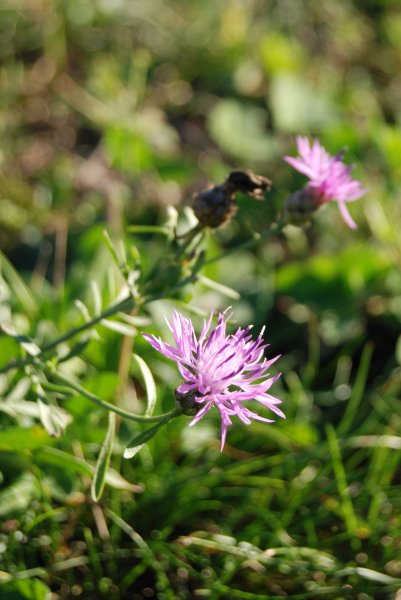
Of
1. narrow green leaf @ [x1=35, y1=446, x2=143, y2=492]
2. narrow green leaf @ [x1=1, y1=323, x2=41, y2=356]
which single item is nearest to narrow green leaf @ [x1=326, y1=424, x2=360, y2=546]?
narrow green leaf @ [x1=35, y1=446, x2=143, y2=492]

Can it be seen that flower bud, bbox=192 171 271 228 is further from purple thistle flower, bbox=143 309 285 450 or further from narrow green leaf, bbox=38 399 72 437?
narrow green leaf, bbox=38 399 72 437

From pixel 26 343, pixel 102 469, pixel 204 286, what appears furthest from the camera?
pixel 204 286

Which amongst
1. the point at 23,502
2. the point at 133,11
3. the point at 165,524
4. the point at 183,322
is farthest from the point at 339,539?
the point at 133,11

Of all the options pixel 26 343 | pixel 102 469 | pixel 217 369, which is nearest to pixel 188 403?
pixel 217 369

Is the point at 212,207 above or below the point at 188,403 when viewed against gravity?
above

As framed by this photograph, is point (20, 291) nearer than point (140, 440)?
No

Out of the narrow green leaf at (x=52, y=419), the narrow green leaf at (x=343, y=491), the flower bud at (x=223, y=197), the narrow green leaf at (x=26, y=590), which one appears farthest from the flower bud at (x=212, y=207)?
the narrow green leaf at (x=26, y=590)

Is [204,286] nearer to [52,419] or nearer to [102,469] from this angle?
[52,419]

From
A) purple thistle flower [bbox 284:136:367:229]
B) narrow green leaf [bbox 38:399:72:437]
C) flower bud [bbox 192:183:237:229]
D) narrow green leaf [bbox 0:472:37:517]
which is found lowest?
narrow green leaf [bbox 0:472:37:517]
